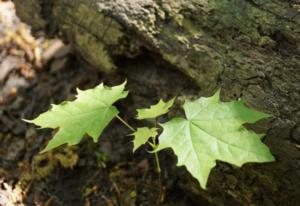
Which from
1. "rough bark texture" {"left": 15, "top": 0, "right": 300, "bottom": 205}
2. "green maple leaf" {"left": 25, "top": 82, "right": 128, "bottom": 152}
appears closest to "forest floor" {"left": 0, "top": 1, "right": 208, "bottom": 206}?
"rough bark texture" {"left": 15, "top": 0, "right": 300, "bottom": 205}

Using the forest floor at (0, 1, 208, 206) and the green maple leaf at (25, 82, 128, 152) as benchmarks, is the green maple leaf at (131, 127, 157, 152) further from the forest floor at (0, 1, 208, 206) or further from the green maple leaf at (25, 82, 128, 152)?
the forest floor at (0, 1, 208, 206)

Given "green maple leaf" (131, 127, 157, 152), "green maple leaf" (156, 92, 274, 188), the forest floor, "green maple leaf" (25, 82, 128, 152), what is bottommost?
the forest floor

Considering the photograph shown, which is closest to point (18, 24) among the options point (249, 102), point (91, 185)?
point (91, 185)

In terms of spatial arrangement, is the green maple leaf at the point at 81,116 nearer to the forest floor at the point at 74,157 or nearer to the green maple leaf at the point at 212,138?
the green maple leaf at the point at 212,138

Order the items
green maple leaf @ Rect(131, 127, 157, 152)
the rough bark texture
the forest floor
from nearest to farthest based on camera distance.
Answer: green maple leaf @ Rect(131, 127, 157, 152), the rough bark texture, the forest floor

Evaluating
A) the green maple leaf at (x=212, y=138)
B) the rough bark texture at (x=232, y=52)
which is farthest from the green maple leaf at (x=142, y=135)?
the rough bark texture at (x=232, y=52)

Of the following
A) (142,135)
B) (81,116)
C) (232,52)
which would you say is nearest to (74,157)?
(81,116)

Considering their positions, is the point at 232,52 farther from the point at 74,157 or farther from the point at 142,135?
the point at 74,157
